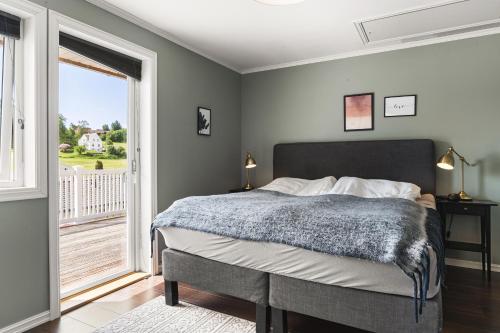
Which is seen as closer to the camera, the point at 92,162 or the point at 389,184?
the point at 389,184

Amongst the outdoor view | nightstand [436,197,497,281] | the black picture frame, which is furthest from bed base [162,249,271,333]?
nightstand [436,197,497,281]

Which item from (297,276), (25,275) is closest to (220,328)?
(297,276)

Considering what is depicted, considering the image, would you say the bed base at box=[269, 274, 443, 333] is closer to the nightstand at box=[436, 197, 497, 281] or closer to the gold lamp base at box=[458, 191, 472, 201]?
the nightstand at box=[436, 197, 497, 281]

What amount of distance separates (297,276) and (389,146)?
7.47ft

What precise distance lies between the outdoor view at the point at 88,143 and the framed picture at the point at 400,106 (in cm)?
288

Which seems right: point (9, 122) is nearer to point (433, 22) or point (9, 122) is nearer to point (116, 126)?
point (116, 126)

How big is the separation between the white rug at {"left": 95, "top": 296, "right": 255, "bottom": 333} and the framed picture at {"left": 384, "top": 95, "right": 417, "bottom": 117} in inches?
108

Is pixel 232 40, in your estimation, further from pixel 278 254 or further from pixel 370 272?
pixel 370 272

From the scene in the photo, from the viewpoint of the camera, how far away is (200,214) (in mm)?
2189

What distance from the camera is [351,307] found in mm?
1665

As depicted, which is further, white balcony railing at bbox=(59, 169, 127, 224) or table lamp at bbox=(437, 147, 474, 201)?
white balcony railing at bbox=(59, 169, 127, 224)

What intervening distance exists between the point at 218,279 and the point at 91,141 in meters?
2.43

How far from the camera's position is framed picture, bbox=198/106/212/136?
144 inches

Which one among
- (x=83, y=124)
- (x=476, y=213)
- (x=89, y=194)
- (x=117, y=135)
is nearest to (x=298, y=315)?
(x=476, y=213)
